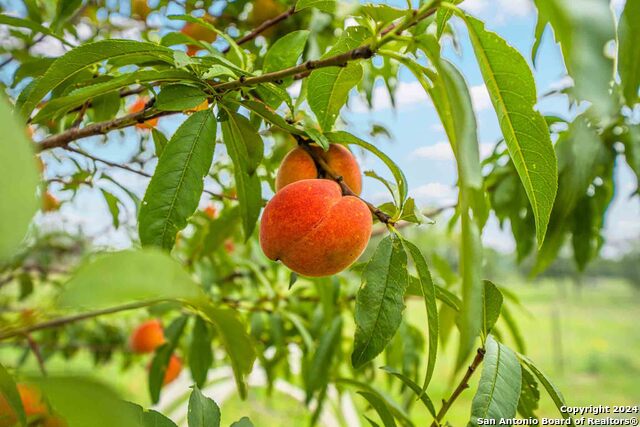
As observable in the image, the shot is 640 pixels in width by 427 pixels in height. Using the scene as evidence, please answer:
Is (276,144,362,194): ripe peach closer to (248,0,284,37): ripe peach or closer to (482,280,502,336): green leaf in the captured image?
(482,280,502,336): green leaf

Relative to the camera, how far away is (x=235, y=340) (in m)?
0.46

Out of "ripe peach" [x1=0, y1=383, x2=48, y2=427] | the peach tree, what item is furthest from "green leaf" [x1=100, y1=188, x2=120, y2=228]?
"ripe peach" [x1=0, y1=383, x2=48, y2=427]

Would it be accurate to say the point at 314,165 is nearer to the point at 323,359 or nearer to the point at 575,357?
the point at 323,359

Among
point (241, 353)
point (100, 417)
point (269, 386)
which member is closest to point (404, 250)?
point (241, 353)

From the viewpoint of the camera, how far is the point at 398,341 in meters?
0.86

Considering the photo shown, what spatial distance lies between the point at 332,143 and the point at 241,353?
220 millimetres

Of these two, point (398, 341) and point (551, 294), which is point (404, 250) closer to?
point (398, 341)

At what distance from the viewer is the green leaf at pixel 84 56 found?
0.44 metres

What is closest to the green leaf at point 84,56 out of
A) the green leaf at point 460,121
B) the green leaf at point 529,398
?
the green leaf at point 460,121

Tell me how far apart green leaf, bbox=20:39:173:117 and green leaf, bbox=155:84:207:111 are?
30 millimetres

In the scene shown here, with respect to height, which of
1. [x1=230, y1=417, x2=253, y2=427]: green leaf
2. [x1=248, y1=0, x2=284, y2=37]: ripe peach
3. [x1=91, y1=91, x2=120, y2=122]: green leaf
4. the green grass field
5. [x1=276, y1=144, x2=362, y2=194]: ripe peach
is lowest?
the green grass field

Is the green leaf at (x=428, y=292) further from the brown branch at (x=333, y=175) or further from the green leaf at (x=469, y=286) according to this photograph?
the green leaf at (x=469, y=286)

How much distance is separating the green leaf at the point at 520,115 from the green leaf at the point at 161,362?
731mm

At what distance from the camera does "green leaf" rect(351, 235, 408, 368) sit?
455 mm
